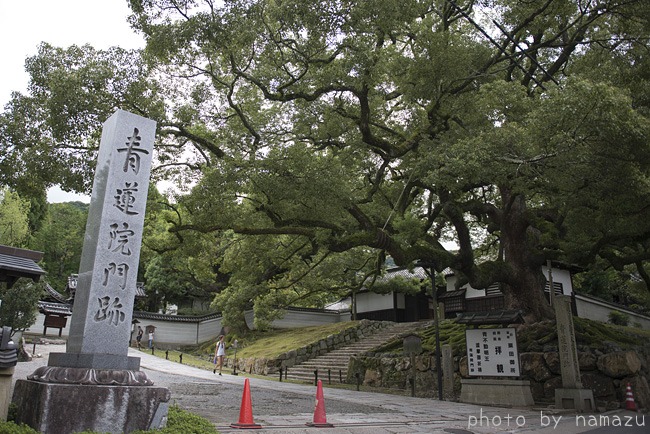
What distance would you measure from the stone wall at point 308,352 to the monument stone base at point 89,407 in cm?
1478

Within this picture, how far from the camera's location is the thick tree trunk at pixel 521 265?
605 inches

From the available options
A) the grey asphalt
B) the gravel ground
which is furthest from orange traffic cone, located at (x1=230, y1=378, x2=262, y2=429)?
the gravel ground

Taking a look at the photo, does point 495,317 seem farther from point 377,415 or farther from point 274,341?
point 274,341

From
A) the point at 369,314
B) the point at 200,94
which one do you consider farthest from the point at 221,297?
the point at 200,94

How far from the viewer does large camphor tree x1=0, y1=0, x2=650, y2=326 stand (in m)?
9.96

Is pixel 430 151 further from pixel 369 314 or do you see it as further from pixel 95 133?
pixel 369 314

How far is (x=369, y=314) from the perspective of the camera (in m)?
30.5

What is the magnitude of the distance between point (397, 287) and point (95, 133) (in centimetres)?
1821

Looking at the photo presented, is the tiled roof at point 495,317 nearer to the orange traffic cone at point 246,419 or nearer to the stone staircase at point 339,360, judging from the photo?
the stone staircase at point 339,360

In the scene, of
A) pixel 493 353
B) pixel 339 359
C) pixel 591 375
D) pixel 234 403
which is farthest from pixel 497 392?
pixel 339 359

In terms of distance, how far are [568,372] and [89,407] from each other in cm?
1129

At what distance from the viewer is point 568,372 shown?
1168cm

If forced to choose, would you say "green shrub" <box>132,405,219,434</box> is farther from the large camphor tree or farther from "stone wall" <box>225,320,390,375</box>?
"stone wall" <box>225,320,390,375</box>

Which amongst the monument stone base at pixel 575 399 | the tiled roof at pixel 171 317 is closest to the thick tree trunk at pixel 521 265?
the monument stone base at pixel 575 399
